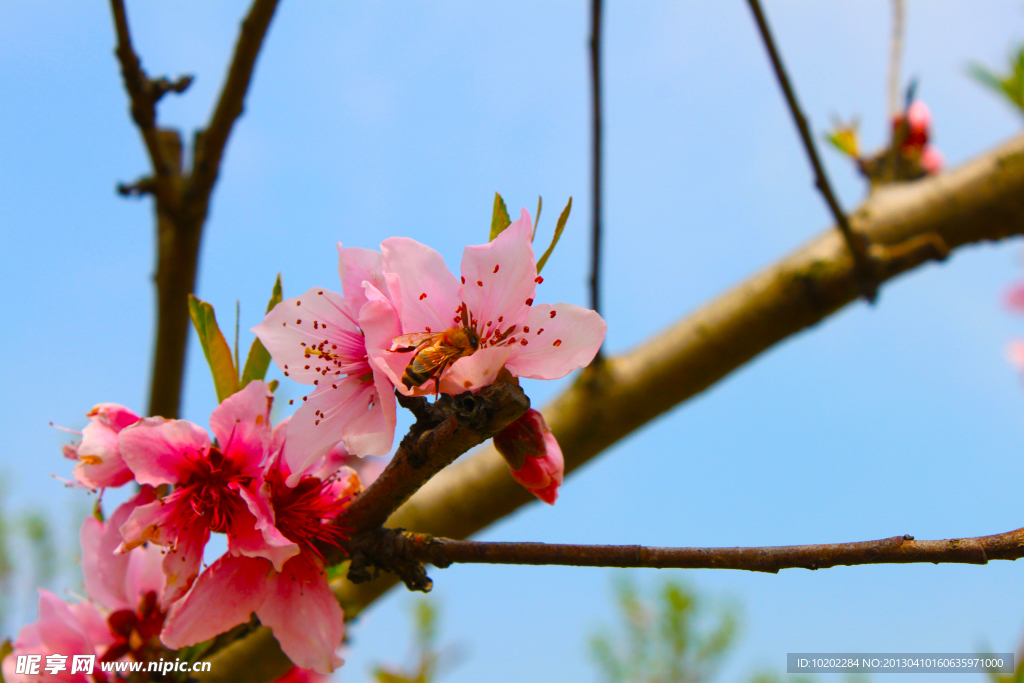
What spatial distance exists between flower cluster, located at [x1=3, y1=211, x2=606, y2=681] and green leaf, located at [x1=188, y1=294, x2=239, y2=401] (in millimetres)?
50

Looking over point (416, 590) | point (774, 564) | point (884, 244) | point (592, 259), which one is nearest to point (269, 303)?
point (416, 590)

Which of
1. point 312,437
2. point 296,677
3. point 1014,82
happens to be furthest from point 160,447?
point 1014,82

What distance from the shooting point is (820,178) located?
161cm

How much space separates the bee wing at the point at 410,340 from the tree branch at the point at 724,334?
0.82m

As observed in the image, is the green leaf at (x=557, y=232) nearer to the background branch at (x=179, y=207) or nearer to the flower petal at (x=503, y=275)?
the flower petal at (x=503, y=275)

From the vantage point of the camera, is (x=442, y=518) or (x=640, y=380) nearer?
(x=442, y=518)

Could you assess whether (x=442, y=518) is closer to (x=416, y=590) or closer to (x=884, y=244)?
(x=416, y=590)

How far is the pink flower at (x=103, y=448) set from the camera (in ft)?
2.57

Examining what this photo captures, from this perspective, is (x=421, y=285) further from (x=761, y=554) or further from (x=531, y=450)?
(x=761, y=554)

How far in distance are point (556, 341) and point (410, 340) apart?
134 mm

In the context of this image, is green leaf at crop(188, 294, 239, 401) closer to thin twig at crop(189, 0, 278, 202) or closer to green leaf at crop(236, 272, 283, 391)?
green leaf at crop(236, 272, 283, 391)

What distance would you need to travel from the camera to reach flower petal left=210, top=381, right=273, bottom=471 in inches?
29.0

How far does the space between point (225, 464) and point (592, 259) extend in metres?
0.96

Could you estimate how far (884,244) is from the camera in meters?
1.87
